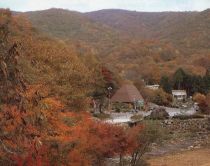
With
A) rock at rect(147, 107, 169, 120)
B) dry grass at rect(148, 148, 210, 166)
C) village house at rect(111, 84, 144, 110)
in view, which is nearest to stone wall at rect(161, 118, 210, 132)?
rock at rect(147, 107, 169, 120)

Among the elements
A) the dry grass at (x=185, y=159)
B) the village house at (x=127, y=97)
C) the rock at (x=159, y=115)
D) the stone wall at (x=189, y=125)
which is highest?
the village house at (x=127, y=97)

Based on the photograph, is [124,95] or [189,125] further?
[124,95]

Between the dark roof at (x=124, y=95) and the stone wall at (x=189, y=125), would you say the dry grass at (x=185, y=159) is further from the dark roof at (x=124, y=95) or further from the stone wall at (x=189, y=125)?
the dark roof at (x=124, y=95)

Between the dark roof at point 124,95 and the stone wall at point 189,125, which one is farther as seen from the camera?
the dark roof at point 124,95

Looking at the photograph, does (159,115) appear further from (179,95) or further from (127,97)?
(179,95)

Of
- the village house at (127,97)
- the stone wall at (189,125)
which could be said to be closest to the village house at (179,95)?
the village house at (127,97)

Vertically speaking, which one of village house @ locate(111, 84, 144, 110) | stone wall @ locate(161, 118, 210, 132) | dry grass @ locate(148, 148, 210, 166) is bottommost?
dry grass @ locate(148, 148, 210, 166)

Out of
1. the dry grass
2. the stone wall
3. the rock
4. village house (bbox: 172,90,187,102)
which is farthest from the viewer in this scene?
village house (bbox: 172,90,187,102)

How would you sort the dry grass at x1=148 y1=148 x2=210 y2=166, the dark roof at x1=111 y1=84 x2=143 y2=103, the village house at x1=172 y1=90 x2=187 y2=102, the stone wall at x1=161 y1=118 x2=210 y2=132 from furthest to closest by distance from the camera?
the village house at x1=172 y1=90 x2=187 y2=102
the dark roof at x1=111 y1=84 x2=143 y2=103
the stone wall at x1=161 y1=118 x2=210 y2=132
the dry grass at x1=148 y1=148 x2=210 y2=166

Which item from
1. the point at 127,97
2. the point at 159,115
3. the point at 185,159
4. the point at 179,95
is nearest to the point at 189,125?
the point at 159,115

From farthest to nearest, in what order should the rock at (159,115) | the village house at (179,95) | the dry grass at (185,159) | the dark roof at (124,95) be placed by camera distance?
1. the village house at (179,95)
2. the dark roof at (124,95)
3. the rock at (159,115)
4. the dry grass at (185,159)

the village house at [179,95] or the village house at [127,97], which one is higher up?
the village house at [127,97]

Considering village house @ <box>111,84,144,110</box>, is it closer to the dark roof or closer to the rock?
the dark roof

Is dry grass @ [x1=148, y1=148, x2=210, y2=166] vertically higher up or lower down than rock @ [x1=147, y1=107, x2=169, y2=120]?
lower down
